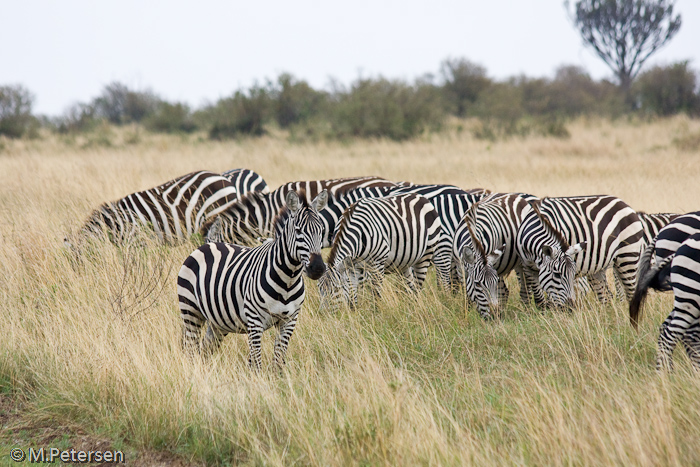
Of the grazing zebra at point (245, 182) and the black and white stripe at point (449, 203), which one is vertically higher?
the grazing zebra at point (245, 182)

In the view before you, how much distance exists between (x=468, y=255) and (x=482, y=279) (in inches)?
10.6

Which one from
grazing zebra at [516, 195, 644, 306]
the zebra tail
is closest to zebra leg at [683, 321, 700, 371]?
the zebra tail

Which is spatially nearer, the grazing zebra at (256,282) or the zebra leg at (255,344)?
the grazing zebra at (256,282)

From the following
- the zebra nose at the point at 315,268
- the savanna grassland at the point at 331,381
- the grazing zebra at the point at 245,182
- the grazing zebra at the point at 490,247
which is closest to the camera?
the savanna grassland at the point at 331,381

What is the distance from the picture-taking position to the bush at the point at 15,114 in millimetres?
26250

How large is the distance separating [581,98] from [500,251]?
33302 mm

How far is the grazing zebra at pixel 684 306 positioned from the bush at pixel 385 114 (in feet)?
64.4

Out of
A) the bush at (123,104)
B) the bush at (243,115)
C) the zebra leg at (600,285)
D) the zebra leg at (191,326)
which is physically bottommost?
the zebra leg at (600,285)

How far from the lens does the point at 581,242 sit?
6016 millimetres

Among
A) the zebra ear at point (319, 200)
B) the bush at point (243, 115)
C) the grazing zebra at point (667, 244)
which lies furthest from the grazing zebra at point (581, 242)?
the bush at point (243, 115)

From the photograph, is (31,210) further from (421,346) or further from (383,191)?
(421,346)

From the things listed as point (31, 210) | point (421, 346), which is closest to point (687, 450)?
point (421, 346)

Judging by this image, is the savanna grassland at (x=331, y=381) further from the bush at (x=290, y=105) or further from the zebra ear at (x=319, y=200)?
the bush at (x=290, y=105)

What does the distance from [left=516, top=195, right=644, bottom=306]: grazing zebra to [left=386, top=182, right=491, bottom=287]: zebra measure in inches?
38.1
